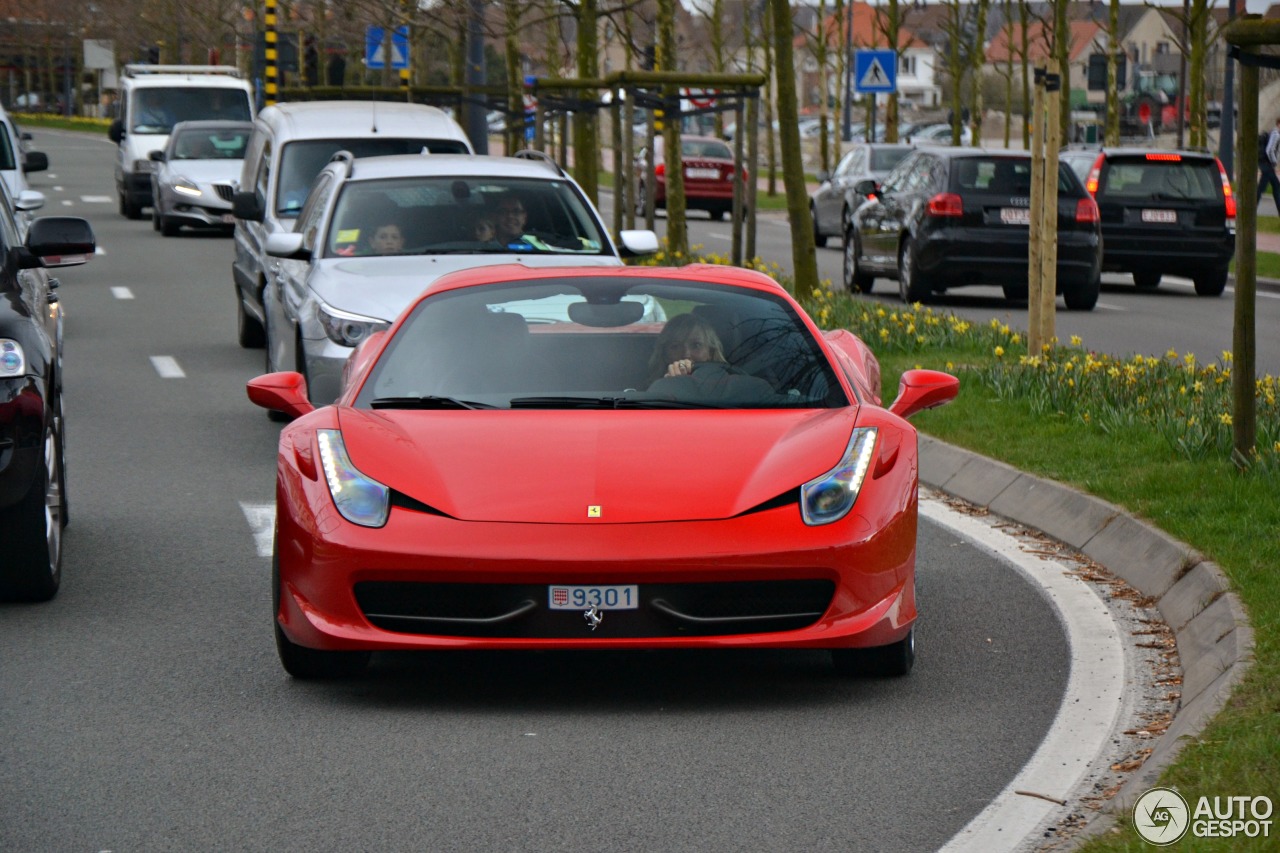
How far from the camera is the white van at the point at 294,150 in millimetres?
15797

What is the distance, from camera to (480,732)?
19.3 feet

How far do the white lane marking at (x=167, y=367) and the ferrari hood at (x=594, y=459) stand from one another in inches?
375

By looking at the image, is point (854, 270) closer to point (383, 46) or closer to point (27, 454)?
point (27, 454)

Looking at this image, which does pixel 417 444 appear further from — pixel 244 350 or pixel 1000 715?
pixel 244 350

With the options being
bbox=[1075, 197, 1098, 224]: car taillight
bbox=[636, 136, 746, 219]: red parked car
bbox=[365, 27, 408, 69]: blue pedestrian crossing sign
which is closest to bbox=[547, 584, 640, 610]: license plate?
bbox=[1075, 197, 1098, 224]: car taillight

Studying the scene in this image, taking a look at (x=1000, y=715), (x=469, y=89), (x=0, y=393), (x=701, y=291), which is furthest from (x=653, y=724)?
(x=469, y=89)

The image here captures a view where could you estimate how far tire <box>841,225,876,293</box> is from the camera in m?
24.6

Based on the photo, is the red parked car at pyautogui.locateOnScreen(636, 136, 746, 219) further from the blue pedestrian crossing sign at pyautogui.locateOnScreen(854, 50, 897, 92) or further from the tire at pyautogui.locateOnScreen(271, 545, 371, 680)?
the tire at pyautogui.locateOnScreen(271, 545, 371, 680)

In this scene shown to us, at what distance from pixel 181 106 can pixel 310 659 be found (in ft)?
107

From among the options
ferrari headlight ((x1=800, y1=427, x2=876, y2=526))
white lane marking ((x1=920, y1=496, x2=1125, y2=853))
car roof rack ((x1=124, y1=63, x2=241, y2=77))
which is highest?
car roof rack ((x1=124, y1=63, x2=241, y2=77))

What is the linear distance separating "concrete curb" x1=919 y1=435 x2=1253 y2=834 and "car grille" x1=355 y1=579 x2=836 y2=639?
106cm

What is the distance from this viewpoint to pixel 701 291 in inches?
292

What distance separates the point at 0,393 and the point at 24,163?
19030 mm

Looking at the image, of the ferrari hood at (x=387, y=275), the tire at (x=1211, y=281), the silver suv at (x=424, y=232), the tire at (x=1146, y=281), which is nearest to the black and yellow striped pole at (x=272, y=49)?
the tire at (x=1146, y=281)
